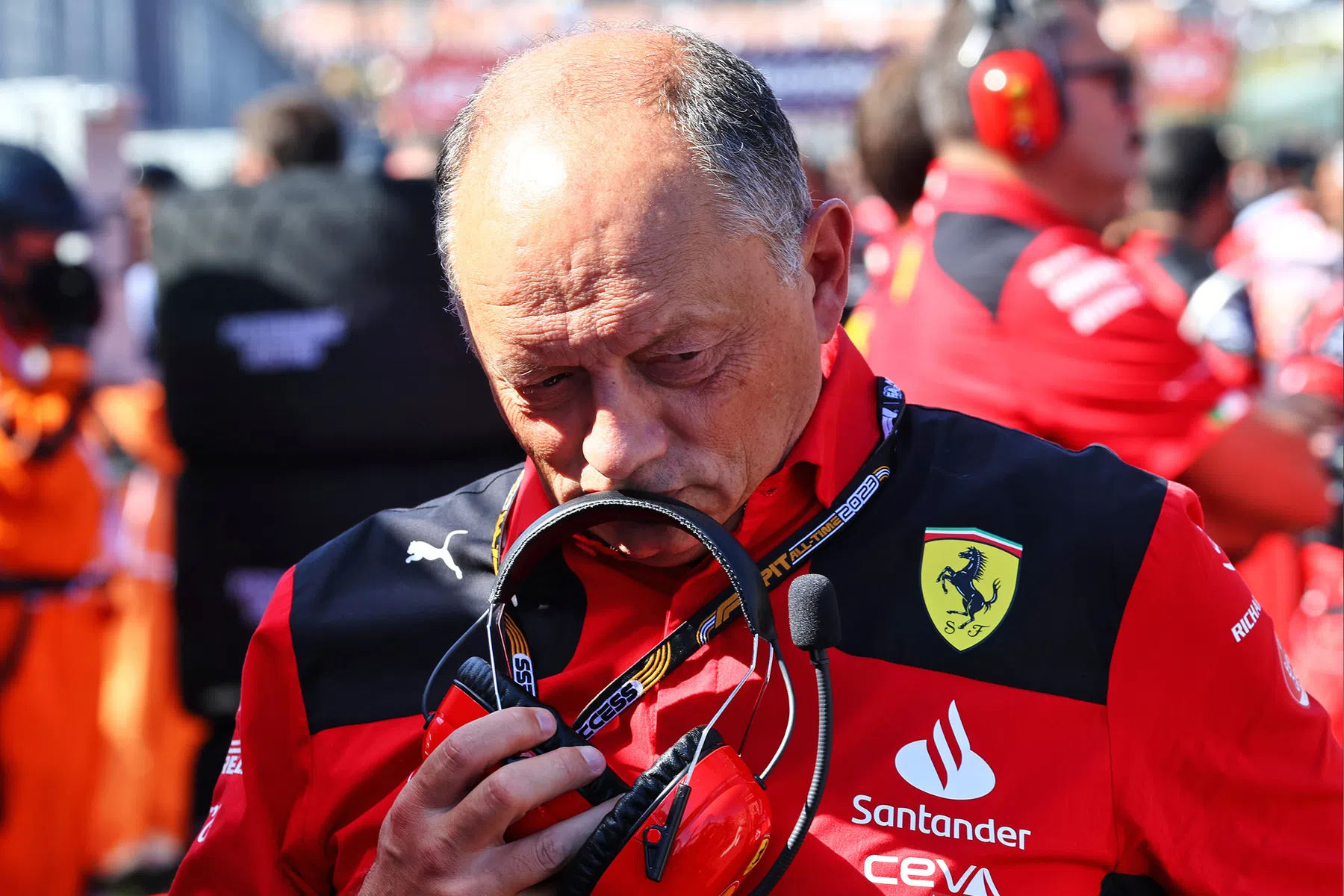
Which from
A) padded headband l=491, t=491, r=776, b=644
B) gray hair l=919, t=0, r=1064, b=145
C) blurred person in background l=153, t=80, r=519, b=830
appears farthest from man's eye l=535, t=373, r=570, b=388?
blurred person in background l=153, t=80, r=519, b=830

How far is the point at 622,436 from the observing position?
4.73ft

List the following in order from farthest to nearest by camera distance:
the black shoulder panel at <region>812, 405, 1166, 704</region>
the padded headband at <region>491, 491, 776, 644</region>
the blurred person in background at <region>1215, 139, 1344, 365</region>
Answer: the blurred person in background at <region>1215, 139, 1344, 365</region>, the black shoulder panel at <region>812, 405, 1166, 704</region>, the padded headband at <region>491, 491, 776, 644</region>

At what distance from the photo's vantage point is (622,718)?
1.53 metres

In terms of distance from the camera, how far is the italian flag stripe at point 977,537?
1544 mm

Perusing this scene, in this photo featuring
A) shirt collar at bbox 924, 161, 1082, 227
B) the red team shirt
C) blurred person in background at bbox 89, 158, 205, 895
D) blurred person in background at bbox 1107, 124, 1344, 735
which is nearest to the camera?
the red team shirt

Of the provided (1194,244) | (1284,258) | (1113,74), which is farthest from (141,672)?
(1284,258)

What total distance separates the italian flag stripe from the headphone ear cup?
1.43 ft

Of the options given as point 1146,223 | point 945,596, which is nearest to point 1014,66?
point 945,596

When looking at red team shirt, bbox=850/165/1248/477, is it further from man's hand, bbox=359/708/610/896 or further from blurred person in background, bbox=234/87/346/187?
blurred person in background, bbox=234/87/346/187

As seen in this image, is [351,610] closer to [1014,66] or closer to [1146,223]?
[1014,66]

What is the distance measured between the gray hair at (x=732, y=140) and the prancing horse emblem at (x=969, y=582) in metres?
0.38

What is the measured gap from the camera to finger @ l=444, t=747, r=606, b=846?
50.3 inches

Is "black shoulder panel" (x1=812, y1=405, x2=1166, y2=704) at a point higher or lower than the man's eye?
lower

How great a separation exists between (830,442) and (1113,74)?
1.75m
